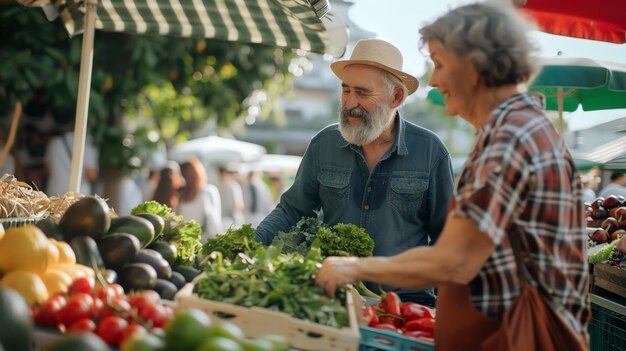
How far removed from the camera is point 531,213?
7.37ft

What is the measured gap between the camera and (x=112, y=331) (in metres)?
2.12

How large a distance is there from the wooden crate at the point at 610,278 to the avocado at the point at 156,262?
2.75m

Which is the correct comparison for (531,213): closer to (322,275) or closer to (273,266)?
(322,275)

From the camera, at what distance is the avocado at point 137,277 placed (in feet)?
9.73

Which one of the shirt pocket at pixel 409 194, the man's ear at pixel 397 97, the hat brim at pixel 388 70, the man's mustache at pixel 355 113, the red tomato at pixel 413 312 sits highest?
the hat brim at pixel 388 70

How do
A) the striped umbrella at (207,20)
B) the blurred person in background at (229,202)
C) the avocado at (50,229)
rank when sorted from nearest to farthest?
the avocado at (50,229), the striped umbrella at (207,20), the blurred person in background at (229,202)

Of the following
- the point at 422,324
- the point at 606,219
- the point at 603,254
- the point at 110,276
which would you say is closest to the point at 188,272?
the point at 110,276

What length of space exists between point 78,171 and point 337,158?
1.70 meters

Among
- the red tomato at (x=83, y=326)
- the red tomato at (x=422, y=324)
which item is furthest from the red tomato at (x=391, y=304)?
the red tomato at (x=83, y=326)

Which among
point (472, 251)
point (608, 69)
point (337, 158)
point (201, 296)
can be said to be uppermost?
point (608, 69)

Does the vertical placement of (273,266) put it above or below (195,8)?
below

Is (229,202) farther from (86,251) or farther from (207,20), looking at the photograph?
(86,251)

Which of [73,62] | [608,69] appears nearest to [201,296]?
[608,69]

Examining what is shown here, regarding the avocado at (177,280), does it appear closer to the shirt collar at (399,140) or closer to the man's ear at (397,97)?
the shirt collar at (399,140)
